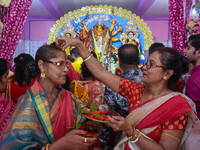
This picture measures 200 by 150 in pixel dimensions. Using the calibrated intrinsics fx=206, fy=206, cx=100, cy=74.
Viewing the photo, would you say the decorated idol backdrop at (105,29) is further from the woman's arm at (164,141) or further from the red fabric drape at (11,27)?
the woman's arm at (164,141)

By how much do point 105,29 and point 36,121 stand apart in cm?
646

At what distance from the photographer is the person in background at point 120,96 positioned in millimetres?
2184

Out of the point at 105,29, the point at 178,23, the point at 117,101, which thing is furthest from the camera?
the point at 105,29

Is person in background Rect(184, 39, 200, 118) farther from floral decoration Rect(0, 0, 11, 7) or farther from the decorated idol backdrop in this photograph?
the decorated idol backdrop

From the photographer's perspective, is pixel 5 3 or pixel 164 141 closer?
pixel 164 141

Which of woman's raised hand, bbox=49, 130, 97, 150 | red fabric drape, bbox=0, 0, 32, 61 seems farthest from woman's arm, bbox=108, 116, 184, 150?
red fabric drape, bbox=0, 0, 32, 61

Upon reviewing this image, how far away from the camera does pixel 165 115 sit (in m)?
1.45

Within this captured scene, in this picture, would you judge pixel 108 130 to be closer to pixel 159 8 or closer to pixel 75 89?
pixel 75 89

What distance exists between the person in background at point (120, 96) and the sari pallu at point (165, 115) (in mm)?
578

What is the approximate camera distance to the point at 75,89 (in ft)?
7.79

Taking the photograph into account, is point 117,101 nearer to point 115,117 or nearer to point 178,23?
point 115,117

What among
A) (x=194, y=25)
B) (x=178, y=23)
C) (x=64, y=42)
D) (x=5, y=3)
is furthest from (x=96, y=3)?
(x=64, y=42)

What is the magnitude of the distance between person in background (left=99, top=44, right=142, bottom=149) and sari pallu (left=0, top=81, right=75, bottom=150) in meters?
0.59

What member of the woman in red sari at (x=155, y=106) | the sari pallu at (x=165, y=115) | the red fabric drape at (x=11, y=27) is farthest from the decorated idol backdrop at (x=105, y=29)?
the sari pallu at (x=165, y=115)
